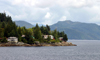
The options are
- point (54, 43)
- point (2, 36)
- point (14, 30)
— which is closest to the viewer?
point (2, 36)

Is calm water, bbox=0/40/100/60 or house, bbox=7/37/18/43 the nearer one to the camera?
calm water, bbox=0/40/100/60

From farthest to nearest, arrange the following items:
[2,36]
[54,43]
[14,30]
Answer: [54,43] < [14,30] < [2,36]

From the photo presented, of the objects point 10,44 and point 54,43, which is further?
point 54,43

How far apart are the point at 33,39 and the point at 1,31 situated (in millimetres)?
32349

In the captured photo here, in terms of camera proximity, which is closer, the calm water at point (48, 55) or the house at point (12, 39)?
the calm water at point (48, 55)

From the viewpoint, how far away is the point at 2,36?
557ft

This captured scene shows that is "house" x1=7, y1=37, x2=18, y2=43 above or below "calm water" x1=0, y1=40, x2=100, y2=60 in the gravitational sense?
above

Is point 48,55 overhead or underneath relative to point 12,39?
underneath

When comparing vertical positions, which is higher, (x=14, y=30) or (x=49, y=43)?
(x=14, y=30)

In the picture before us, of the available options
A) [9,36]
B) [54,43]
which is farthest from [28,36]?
[54,43]

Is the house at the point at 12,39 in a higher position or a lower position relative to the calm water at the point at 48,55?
higher

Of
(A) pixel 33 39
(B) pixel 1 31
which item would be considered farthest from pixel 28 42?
(B) pixel 1 31

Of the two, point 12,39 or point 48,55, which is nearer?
point 48,55

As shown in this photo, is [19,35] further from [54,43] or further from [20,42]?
[54,43]
